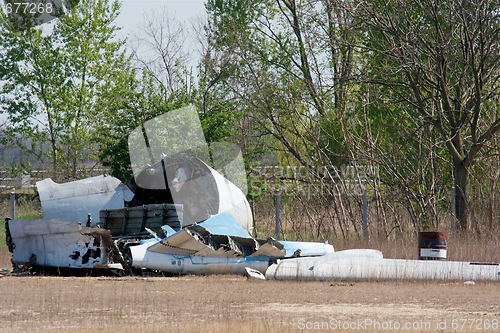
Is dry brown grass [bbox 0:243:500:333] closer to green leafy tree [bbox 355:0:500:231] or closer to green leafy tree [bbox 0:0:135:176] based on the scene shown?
green leafy tree [bbox 355:0:500:231]

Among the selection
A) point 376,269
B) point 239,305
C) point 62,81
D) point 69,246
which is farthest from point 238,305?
point 62,81

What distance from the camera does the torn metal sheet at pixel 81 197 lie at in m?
15.6

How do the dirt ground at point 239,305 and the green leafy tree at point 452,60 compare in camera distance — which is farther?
the green leafy tree at point 452,60

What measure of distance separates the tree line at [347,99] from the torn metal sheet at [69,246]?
22.0 feet

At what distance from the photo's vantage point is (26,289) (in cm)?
1175

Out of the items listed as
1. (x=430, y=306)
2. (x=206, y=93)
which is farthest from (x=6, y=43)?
(x=430, y=306)

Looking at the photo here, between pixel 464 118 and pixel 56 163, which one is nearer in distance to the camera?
pixel 464 118

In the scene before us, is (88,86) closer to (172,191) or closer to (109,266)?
(172,191)

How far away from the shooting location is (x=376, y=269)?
13180 millimetres

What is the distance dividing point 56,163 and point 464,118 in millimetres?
25290

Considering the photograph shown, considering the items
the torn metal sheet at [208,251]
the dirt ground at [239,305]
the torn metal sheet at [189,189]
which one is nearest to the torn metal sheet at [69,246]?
the dirt ground at [239,305]

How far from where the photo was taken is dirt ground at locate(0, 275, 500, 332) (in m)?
8.05

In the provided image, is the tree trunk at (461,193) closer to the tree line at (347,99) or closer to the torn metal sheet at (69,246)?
the tree line at (347,99)

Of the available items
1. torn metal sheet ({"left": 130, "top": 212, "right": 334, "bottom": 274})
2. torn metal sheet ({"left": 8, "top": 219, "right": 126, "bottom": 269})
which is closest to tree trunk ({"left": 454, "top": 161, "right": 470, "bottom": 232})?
torn metal sheet ({"left": 130, "top": 212, "right": 334, "bottom": 274})
